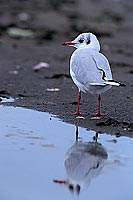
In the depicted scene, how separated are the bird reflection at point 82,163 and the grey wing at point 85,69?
115cm

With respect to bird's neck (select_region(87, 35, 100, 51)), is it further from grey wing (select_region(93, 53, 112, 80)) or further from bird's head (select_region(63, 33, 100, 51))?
grey wing (select_region(93, 53, 112, 80))

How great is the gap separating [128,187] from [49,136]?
1.71 m

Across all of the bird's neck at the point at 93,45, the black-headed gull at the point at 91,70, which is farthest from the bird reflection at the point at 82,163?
the bird's neck at the point at 93,45

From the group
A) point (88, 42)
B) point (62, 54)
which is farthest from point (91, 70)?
point (62, 54)

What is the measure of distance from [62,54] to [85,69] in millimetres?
5633

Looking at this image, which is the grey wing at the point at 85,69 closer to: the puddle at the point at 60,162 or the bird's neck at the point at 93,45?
the bird's neck at the point at 93,45

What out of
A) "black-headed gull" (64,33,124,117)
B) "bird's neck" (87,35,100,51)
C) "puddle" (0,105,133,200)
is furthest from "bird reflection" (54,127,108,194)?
"bird's neck" (87,35,100,51)

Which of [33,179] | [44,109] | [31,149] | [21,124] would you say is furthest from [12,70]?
[33,179]

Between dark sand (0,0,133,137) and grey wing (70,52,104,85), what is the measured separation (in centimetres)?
43

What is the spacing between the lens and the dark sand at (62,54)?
8.73 metres

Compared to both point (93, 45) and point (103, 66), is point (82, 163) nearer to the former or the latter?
point (103, 66)

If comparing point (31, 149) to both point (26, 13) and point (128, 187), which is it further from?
point (26, 13)

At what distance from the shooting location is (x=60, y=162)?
6.16 m

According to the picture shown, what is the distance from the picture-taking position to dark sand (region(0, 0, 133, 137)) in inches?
344
